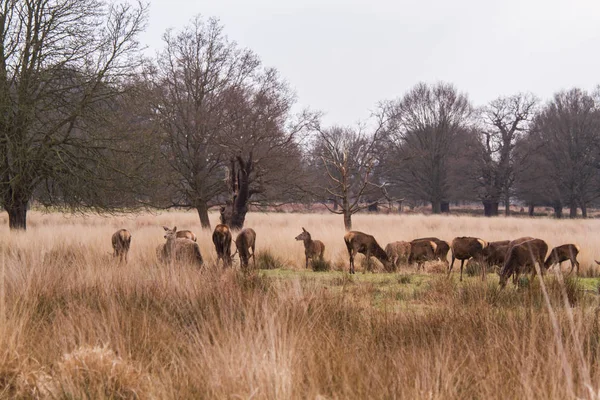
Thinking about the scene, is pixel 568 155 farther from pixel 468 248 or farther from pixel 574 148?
pixel 468 248

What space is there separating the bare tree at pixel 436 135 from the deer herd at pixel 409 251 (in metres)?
30.5

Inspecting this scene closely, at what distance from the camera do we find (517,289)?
22.5ft

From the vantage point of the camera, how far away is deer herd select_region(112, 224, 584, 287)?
24.7ft

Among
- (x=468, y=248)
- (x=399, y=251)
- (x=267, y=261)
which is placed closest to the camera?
(x=468, y=248)

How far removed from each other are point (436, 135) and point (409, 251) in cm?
3187

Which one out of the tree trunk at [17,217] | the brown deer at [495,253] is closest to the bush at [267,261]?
the brown deer at [495,253]

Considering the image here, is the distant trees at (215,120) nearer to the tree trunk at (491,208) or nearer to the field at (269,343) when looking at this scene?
the field at (269,343)

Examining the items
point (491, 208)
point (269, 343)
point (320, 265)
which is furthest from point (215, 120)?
point (491, 208)

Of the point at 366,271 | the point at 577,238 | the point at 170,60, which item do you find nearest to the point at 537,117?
the point at 577,238

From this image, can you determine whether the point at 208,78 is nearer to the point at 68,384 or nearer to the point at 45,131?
the point at 45,131

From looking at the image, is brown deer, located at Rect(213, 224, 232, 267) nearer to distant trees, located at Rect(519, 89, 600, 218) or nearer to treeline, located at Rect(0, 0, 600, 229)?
treeline, located at Rect(0, 0, 600, 229)

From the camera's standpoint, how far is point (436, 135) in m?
41.6

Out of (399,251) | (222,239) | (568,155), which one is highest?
(568,155)

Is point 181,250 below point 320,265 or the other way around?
the other way around
